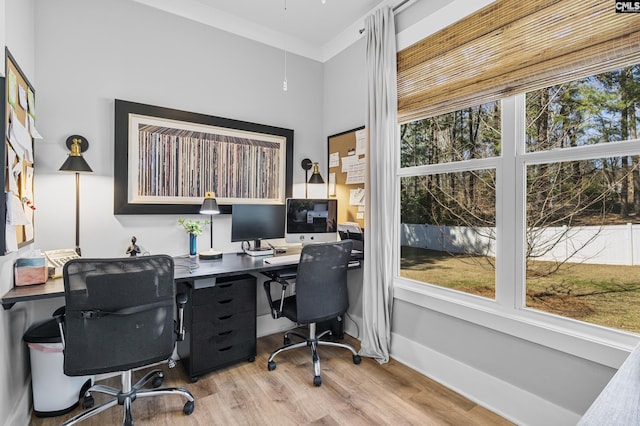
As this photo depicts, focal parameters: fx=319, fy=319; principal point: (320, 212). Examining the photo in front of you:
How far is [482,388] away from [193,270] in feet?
6.53

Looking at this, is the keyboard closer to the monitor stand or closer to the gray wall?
the monitor stand

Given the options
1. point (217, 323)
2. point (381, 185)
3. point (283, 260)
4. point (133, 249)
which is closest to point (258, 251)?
point (283, 260)

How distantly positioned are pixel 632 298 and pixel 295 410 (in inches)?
74.6

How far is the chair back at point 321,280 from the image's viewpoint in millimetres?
2225

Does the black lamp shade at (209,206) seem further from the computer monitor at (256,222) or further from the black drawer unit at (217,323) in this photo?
the black drawer unit at (217,323)

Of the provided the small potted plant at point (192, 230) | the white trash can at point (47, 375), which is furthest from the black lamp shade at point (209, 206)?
the white trash can at point (47, 375)

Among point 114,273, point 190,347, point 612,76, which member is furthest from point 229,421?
point 612,76

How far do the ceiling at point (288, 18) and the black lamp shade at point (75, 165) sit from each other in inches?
51.8

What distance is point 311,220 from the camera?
9.58 feet

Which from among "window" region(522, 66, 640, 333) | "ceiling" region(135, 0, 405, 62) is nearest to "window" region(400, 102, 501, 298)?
"window" region(522, 66, 640, 333)

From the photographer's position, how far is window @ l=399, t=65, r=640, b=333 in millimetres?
1584

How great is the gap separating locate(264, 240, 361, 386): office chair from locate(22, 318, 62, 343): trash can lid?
127 cm

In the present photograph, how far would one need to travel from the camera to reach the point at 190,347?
7.29ft

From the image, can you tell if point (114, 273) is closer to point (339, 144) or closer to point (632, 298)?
point (339, 144)
